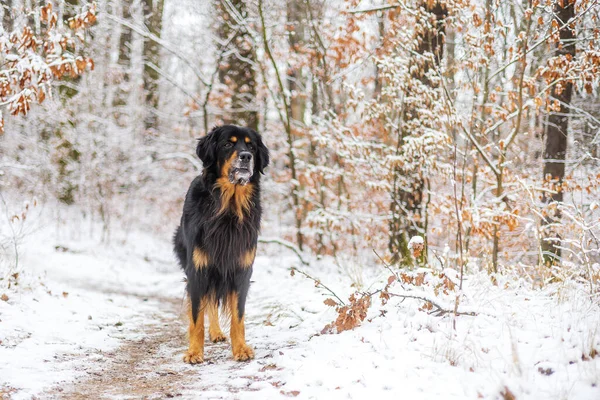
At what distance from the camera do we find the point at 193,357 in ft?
13.0

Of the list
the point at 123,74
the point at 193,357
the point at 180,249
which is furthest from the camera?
the point at 123,74

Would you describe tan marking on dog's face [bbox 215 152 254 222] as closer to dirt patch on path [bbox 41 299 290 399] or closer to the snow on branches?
dirt patch on path [bbox 41 299 290 399]

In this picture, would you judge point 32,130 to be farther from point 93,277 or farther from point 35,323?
point 35,323

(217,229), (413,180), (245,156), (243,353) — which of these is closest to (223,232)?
(217,229)

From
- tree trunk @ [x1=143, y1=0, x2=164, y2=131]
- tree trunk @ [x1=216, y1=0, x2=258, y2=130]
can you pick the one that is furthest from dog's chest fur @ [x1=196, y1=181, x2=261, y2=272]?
tree trunk @ [x1=143, y1=0, x2=164, y2=131]

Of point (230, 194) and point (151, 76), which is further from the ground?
point (151, 76)

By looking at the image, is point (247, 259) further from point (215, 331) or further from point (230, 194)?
point (215, 331)

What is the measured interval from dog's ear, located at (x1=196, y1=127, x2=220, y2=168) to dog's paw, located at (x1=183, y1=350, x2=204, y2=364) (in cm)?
167

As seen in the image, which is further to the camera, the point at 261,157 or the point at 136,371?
the point at 261,157

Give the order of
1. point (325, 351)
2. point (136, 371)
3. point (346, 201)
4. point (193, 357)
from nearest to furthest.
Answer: point (325, 351) → point (136, 371) → point (193, 357) → point (346, 201)

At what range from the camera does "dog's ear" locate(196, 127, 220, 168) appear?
14.7ft

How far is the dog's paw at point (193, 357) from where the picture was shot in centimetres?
395

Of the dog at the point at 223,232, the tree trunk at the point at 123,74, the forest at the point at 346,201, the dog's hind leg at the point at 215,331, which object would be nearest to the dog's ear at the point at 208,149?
the dog at the point at 223,232

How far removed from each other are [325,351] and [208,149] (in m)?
2.13
